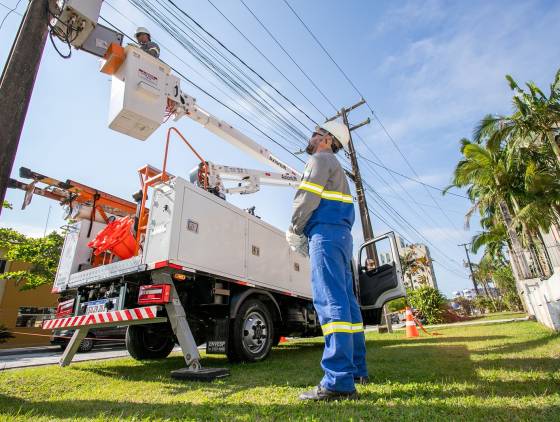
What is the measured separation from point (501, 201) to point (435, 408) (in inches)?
699

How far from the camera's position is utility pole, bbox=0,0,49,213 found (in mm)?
3408

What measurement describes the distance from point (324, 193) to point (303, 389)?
1760 millimetres

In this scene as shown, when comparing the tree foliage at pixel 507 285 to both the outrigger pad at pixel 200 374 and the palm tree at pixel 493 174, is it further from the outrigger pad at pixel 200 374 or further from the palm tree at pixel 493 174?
the outrigger pad at pixel 200 374

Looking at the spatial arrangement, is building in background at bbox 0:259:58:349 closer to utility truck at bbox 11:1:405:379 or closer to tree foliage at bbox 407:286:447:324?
utility truck at bbox 11:1:405:379

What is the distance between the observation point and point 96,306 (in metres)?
4.38

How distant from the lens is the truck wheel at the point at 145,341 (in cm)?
573

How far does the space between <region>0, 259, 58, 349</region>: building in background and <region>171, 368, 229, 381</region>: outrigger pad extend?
84.4ft

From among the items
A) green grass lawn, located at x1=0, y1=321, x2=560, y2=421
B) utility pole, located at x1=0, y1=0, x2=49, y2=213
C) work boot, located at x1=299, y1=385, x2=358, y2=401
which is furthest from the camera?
utility pole, located at x1=0, y1=0, x2=49, y2=213

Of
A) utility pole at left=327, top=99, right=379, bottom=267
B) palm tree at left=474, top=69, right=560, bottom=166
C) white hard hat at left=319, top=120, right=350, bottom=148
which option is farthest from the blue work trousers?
palm tree at left=474, top=69, right=560, bottom=166

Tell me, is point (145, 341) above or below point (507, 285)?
below

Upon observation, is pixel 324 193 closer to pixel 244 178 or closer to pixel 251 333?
pixel 251 333

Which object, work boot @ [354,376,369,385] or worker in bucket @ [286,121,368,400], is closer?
worker in bucket @ [286,121,368,400]

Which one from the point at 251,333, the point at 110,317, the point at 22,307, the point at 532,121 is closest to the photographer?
the point at 110,317

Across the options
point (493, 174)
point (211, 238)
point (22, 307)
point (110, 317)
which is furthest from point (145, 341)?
point (22, 307)
